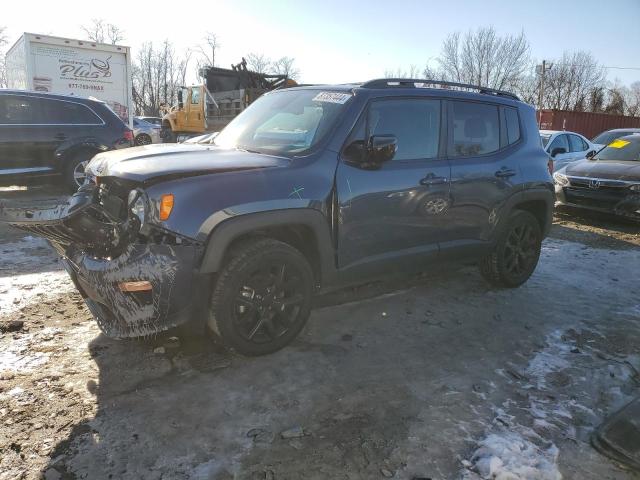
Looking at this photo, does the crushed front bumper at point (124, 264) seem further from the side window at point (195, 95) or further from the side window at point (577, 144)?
the side window at point (195, 95)

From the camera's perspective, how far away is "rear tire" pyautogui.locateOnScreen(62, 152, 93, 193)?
27.5ft

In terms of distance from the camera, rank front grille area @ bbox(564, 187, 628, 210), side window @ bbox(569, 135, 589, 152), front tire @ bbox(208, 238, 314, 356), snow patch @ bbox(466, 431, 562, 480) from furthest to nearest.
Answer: side window @ bbox(569, 135, 589, 152) → front grille area @ bbox(564, 187, 628, 210) → front tire @ bbox(208, 238, 314, 356) → snow patch @ bbox(466, 431, 562, 480)

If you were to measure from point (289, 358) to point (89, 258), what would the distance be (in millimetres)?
1400

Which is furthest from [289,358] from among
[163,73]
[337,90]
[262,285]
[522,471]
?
[163,73]

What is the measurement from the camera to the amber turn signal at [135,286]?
9.20 feet

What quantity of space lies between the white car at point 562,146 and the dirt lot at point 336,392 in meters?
7.65

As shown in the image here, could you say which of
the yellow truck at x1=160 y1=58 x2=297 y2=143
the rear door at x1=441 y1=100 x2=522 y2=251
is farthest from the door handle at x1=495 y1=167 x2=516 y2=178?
the yellow truck at x1=160 y1=58 x2=297 y2=143

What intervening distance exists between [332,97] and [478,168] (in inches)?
57.0

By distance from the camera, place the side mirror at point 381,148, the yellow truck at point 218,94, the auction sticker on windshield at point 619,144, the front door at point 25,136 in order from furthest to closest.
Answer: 1. the yellow truck at point 218,94
2. the auction sticker on windshield at point 619,144
3. the front door at point 25,136
4. the side mirror at point 381,148

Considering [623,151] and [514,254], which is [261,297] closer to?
[514,254]

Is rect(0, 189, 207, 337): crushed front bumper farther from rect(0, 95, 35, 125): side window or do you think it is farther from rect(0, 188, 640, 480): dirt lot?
rect(0, 95, 35, 125): side window

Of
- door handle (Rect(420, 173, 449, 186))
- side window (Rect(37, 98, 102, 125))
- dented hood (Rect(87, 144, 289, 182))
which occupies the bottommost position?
door handle (Rect(420, 173, 449, 186))

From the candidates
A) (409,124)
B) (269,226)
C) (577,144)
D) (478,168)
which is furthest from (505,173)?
(577,144)

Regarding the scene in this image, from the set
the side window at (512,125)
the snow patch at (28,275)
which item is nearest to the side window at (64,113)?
the snow patch at (28,275)
